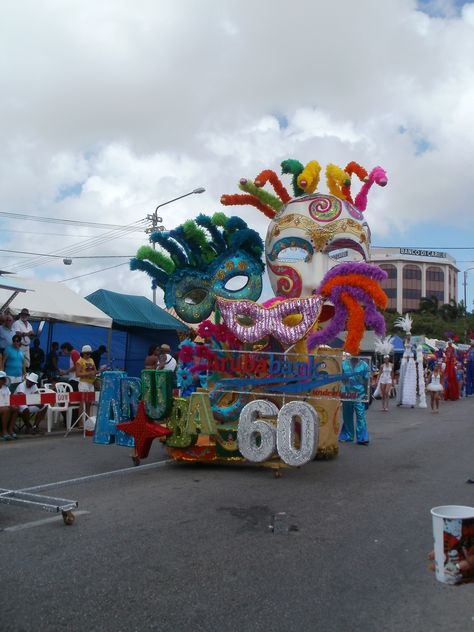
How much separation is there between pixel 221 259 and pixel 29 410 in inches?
203

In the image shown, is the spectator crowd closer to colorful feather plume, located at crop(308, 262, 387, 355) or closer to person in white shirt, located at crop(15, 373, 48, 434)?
person in white shirt, located at crop(15, 373, 48, 434)

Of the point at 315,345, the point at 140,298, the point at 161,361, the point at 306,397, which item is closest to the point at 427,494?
the point at 306,397

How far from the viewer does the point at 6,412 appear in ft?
37.2

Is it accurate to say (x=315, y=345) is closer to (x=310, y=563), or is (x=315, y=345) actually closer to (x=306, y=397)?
(x=306, y=397)

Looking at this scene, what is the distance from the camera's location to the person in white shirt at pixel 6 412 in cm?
1099

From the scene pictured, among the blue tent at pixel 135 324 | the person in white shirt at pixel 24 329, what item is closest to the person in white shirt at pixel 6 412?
the person in white shirt at pixel 24 329

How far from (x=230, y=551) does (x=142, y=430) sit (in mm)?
3421

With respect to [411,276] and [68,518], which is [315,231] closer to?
[68,518]

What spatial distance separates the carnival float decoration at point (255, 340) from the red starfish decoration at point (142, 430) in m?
0.01

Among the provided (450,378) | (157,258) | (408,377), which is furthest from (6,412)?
(450,378)

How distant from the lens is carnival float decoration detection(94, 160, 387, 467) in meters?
7.98

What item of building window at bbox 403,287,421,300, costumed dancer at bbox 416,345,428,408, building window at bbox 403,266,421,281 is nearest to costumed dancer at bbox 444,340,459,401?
costumed dancer at bbox 416,345,428,408

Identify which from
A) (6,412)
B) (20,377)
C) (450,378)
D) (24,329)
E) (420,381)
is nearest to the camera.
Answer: (6,412)

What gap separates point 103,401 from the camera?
868 cm
